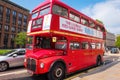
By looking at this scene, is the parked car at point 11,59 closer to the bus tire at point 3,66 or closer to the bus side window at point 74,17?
the bus tire at point 3,66

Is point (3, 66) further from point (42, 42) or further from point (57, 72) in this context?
point (57, 72)

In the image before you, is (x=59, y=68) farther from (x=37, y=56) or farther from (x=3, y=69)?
(x=3, y=69)

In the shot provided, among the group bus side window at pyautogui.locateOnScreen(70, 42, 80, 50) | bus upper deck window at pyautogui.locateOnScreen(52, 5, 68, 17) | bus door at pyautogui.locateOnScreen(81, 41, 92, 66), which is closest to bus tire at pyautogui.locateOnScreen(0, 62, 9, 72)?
bus side window at pyautogui.locateOnScreen(70, 42, 80, 50)

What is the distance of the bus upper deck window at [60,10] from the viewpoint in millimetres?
8416

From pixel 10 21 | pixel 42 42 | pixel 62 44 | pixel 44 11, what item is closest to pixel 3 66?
pixel 42 42

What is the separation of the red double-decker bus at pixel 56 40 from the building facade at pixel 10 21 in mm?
47721

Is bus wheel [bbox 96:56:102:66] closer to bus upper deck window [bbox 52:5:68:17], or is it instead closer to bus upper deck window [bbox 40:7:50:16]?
bus upper deck window [bbox 52:5:68:17]

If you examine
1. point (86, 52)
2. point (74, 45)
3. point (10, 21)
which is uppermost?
point (10, 21)

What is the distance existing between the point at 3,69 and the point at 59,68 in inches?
184

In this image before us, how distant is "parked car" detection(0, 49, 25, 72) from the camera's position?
10.7 metres

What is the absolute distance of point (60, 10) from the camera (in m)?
8.77

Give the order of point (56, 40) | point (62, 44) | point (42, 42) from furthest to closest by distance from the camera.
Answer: point (42, 42)
point (62, 44)
point (56, 40)

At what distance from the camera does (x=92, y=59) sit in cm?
1251

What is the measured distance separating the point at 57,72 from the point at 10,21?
53407 millimetres
